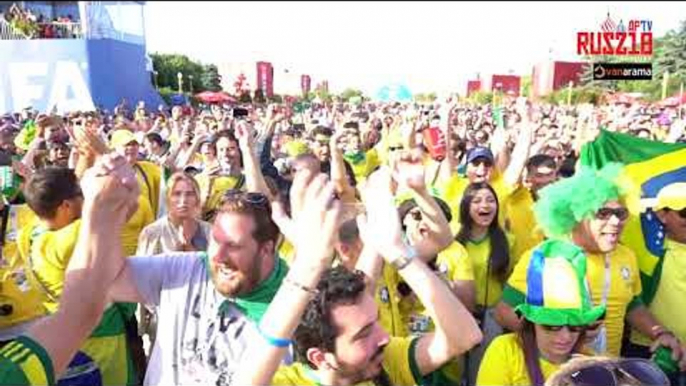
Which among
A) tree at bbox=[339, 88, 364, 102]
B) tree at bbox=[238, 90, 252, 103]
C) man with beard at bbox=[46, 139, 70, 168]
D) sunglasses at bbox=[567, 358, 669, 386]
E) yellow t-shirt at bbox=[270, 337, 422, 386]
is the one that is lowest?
yellow t-shirt at bbox=[270, 337, 422, 386]

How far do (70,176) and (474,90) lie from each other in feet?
37.5

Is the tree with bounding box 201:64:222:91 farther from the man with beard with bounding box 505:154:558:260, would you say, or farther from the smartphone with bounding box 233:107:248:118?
the man with beard with bounding box 505:154:558:260

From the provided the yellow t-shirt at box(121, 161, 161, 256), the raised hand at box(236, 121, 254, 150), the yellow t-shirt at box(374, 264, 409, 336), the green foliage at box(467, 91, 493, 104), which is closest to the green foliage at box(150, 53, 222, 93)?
the raised hand at box(236, 121, 254, 150)

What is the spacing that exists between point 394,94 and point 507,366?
237 inches

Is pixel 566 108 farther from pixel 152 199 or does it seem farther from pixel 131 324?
pixel 131 324

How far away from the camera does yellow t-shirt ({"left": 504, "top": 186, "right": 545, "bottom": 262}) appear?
4449mm

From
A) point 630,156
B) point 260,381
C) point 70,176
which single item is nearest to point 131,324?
point 70,176

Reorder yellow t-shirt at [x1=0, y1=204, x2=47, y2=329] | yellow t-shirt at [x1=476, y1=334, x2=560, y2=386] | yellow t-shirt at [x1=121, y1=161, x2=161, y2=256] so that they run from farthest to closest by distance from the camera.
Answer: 1. yellow t-shirt at [x1=121, y1=161, x2=161, y2=256]
2. yellow t-shirt at [x1=476, y1=334, x2=560, y2=386]
3. yellow t-shirt at [x1=0, y1=204, x2=47, y2=329]

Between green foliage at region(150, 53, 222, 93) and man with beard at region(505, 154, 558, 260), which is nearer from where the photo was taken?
man with beard at region(505, 154, 558, 260)

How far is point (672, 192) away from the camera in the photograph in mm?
3670

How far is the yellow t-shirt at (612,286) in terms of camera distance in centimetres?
313

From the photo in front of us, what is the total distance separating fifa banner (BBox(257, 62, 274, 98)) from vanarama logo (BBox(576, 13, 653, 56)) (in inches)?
100

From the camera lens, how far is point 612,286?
3.19 metres

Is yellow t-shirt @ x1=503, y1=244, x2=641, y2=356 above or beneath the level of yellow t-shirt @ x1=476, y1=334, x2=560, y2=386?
above
